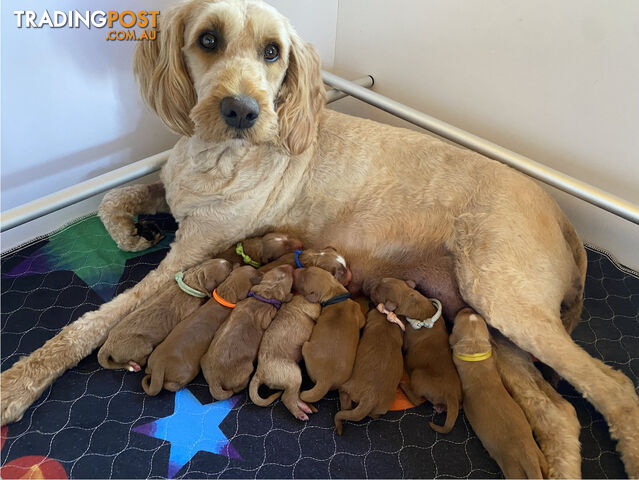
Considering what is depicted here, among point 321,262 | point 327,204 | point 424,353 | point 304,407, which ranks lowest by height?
point 304,407

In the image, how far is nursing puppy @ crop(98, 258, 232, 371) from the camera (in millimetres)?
1849

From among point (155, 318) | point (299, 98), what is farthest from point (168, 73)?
point (155, 318)

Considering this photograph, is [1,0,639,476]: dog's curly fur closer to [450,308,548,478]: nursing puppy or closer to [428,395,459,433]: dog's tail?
[450,308,548,478]: nursing puppy

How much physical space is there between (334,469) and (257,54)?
1.48 metres

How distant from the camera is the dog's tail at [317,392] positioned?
5.84ft

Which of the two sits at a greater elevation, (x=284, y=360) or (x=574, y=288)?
(x=574, y=288)

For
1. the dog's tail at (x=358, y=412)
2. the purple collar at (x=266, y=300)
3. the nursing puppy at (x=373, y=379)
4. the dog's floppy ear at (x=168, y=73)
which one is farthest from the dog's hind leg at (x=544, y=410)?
the dog's floppy ear at (x=168, y=73)

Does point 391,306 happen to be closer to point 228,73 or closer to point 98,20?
point 228,73

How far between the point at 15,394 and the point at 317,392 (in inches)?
41.2

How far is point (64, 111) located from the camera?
7.64 feet

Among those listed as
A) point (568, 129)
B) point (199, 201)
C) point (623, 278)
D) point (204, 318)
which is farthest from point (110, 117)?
point (623, 278)

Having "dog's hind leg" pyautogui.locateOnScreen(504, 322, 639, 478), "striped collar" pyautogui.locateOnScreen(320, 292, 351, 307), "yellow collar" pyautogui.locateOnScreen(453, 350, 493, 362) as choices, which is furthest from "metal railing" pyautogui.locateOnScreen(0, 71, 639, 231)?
"striped collar" pyautogui.locateOnScreen(320, 292, 351, 307)

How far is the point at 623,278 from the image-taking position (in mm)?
2465

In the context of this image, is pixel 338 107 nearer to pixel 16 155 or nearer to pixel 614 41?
pixel 614 41
